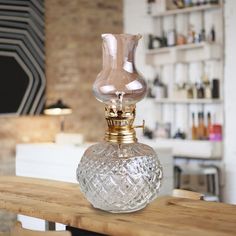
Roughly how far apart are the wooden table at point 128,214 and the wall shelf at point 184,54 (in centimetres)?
331

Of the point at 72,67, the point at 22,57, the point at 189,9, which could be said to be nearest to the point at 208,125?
the point at 189,9

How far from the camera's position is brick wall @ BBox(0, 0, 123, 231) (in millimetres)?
5539

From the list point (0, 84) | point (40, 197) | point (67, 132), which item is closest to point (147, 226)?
point (40, 197)

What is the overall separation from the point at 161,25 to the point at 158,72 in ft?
1.80

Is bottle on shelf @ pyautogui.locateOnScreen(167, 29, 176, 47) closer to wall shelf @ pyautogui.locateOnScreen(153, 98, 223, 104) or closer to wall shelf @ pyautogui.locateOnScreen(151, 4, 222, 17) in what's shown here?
wall shelf @ pyautogui.locateOnScreen(151, 4, 222, 17)

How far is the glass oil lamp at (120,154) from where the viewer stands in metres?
1.85

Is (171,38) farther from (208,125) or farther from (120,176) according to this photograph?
(120,176)

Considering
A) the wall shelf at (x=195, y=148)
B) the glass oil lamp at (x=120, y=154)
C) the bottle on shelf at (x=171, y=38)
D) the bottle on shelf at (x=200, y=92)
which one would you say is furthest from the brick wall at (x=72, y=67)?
the glass oil lamp at (x=120, y=154)

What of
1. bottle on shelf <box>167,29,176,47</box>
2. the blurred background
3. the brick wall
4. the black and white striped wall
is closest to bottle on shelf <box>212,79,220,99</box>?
the blurred background

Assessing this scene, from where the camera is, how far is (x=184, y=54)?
5.73m

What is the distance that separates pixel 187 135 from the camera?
5727 mm

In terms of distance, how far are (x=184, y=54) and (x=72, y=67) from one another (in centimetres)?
127

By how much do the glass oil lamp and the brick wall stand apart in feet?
11.7

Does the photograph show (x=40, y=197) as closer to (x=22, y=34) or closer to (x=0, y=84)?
(x=0, y=84)
